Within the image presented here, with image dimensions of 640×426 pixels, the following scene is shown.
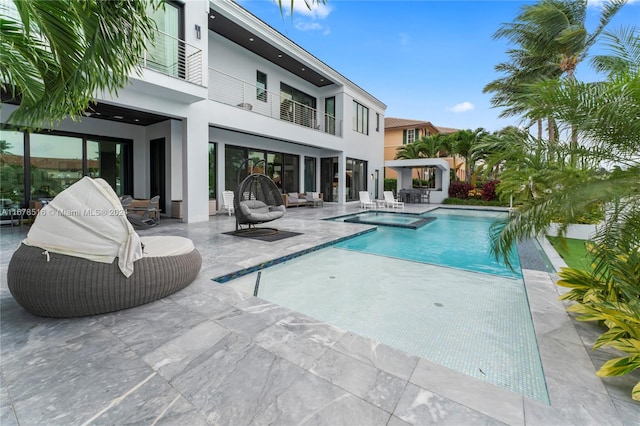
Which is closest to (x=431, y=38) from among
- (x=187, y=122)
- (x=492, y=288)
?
(x=187, y=122)

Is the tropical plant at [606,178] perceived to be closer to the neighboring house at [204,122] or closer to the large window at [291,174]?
the neighboring house at [204,122]

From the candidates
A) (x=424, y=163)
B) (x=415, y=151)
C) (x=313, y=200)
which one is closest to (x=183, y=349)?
(x=313, y=200)

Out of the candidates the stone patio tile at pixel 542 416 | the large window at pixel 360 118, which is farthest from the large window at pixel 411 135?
the stone patio tile at pixel 542 416

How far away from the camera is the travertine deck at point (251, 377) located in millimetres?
1578

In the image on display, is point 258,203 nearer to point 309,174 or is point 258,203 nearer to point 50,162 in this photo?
point 50,162

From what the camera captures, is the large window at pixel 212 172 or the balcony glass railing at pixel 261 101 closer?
the balcony glass railing at pixel 261 101

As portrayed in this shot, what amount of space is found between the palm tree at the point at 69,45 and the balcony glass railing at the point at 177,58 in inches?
202

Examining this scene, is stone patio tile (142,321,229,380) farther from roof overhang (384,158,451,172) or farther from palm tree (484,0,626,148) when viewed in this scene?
roof overhang (384,158,451,172)

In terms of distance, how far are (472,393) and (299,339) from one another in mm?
1258

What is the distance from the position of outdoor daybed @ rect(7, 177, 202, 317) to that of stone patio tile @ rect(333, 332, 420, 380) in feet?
6.76

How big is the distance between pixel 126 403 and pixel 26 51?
10.8 ft

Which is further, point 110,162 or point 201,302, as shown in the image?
point 110,162

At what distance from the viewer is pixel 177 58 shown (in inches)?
323

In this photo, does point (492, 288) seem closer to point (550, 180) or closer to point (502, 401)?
point (550, 180)
